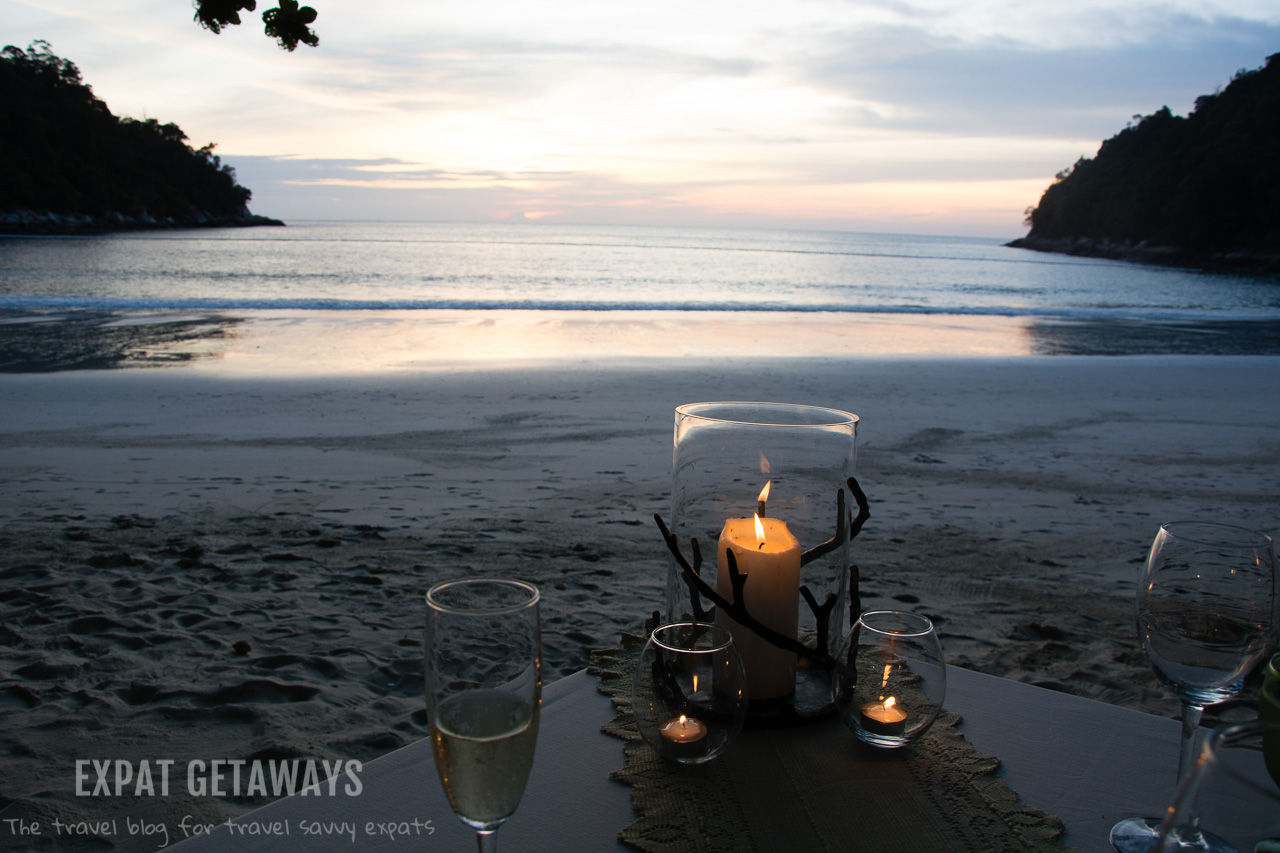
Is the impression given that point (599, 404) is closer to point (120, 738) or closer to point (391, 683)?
point (391, 683)

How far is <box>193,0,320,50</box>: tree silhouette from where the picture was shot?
122 cm

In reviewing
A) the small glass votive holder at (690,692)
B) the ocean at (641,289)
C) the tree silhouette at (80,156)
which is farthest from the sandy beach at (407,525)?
the tree silhouette at (80,156)

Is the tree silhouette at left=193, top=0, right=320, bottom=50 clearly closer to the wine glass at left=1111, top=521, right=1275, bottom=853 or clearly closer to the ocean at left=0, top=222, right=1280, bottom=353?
the wine glass at left=1111, top=521, right=1275, bottom=853

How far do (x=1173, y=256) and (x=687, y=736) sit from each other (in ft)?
238

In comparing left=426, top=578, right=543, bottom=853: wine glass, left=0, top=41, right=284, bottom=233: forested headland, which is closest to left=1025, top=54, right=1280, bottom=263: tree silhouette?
left=426, top=578, right=543, bottom=853: wine glass

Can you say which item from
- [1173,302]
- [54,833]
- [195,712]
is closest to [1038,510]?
[195,712]

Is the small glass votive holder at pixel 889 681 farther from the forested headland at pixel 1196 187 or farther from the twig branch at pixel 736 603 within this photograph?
the forested headland at pixel 1196 187

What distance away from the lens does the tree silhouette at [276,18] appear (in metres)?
1.22

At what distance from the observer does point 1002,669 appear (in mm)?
2895

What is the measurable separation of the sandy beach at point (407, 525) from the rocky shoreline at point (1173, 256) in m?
49.3

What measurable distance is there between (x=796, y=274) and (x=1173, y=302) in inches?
583

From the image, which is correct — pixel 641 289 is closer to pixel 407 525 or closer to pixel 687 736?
pixel 407 525

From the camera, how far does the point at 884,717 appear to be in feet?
3.36

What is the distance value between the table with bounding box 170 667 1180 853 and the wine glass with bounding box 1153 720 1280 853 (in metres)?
0.50
